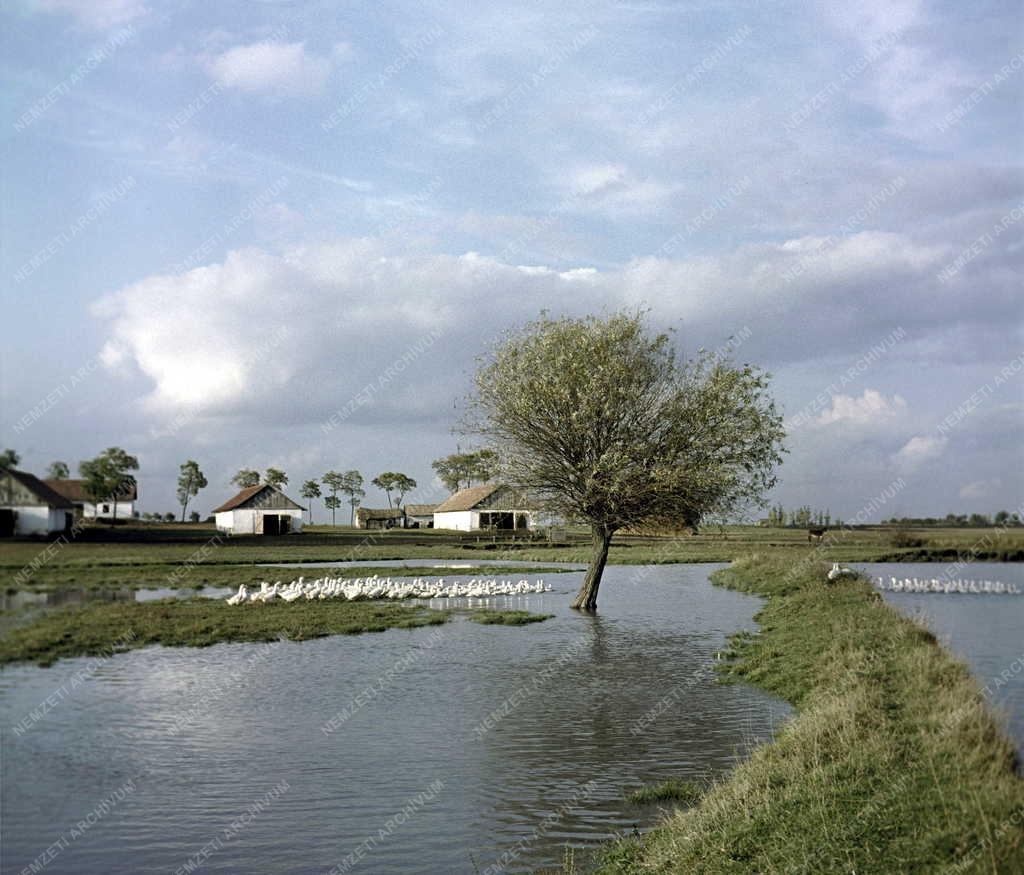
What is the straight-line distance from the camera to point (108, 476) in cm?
1195

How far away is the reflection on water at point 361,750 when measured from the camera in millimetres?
11125

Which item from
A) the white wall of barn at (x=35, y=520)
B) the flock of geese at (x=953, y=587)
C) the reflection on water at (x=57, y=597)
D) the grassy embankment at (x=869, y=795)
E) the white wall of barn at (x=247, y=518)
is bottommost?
the flock of geese at (x=953, y=587)

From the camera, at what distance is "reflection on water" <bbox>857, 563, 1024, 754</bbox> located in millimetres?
20316

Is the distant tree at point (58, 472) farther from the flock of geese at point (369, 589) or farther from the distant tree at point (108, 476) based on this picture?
the flock of geese at point (369, 589)

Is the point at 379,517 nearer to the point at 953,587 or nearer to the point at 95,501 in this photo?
the point at 953,587

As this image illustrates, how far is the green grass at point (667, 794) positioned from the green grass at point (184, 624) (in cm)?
866

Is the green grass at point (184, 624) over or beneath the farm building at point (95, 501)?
beneath

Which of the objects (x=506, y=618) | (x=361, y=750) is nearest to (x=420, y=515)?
(x=506, y=618)

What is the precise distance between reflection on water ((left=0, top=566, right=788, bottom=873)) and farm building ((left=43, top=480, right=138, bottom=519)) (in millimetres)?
2014

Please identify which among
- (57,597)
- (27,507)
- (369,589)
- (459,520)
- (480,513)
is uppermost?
(27,507)

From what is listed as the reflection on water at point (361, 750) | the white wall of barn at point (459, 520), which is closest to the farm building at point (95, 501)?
the reflection on water at point (361, 750)

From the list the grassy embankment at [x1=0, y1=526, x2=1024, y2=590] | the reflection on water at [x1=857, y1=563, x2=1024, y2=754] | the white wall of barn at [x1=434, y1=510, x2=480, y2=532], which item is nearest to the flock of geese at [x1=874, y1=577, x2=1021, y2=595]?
the reflection on water at [x1=857, y1=563, x2=1024, y2=754]

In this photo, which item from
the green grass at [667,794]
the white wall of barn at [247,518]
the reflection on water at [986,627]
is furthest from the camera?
the white wall of barn at [247,518]

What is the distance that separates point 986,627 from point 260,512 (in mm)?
74393
